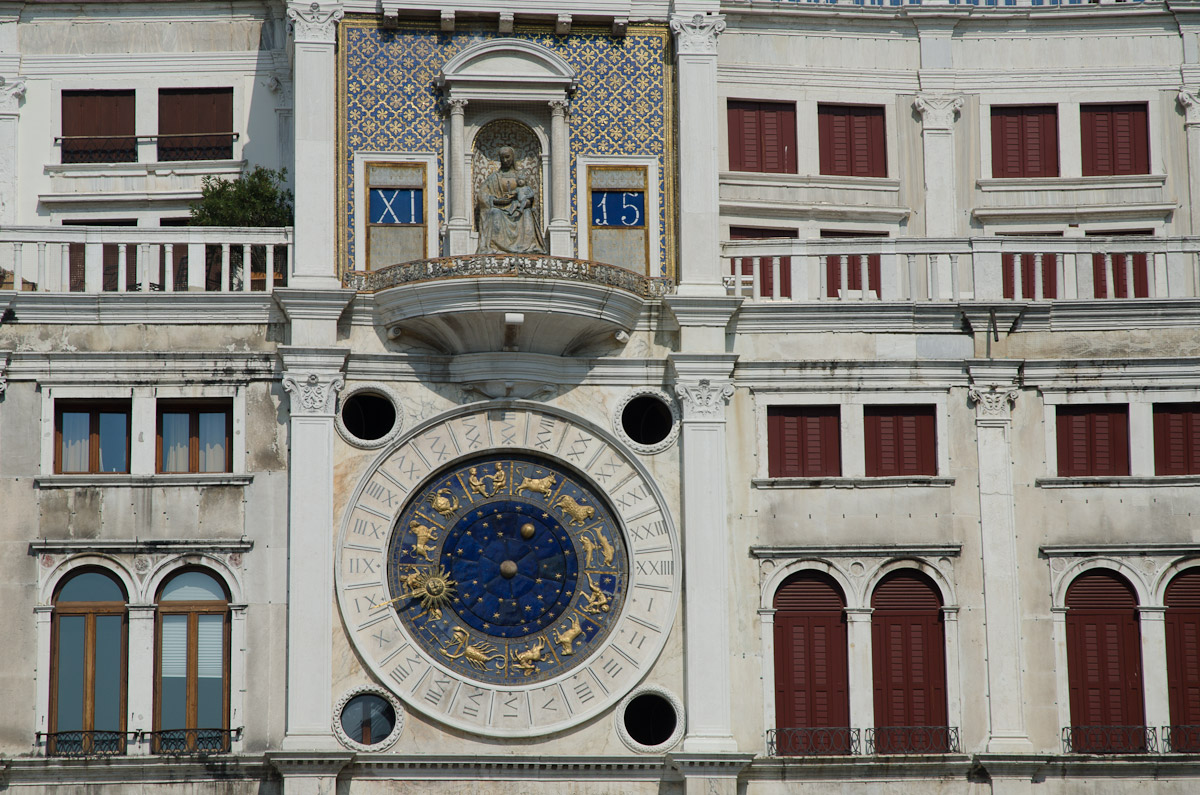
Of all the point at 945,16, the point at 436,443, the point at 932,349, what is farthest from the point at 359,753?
the point at 945,16

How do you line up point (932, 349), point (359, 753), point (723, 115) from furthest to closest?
point (723, 115), point (932, 349), point (359, 753)

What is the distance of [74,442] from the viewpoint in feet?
109

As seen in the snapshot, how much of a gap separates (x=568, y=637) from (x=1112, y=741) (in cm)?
904

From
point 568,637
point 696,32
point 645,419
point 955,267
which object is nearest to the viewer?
point 568,637

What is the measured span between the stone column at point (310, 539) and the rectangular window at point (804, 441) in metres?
7.32

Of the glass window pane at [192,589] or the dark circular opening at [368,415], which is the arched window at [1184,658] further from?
the glass window pane at [192,589]

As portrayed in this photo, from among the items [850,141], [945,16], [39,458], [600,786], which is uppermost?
[945,16]

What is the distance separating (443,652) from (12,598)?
6.90 meters

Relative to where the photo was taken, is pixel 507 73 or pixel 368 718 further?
pixel 507 73

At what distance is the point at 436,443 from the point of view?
3369cm

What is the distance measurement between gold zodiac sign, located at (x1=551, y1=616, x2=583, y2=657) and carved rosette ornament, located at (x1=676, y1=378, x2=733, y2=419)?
13.0 feet

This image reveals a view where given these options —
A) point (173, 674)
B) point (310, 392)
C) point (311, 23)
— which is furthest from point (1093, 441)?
point (173, 674)

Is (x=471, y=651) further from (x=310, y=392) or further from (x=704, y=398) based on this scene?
(x=704, y=398)

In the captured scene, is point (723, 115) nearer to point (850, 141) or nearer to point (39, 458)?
point (850, 141)
